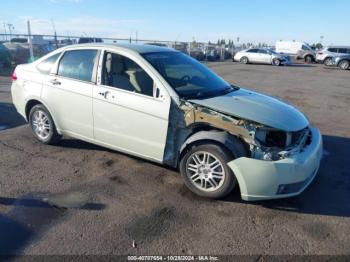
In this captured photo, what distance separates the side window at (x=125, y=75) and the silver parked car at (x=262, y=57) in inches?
1050

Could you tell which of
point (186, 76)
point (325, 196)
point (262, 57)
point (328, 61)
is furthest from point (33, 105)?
point (328, 61)

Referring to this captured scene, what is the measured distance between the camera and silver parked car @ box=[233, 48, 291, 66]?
95.1 ft

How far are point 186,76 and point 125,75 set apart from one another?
0.85 meters

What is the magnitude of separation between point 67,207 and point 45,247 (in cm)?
72

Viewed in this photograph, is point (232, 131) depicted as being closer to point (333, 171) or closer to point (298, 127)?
point (298, 127)

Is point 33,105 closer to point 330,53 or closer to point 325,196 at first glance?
point 325,196

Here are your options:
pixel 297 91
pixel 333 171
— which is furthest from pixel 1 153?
pixel 297 91

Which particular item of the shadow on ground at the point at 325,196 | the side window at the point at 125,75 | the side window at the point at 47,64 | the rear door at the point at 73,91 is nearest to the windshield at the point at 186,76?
the side window at the point at 125,75

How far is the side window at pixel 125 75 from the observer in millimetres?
4277

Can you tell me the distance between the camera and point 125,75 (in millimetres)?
4484

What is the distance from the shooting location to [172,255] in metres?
2.94

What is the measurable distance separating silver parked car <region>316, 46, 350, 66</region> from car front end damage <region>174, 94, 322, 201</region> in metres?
29.1

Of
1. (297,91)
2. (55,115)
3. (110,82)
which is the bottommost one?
(297,91)

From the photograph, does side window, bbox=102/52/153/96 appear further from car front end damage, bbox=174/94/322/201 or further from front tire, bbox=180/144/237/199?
front tire, bbox=180/144/237/199
